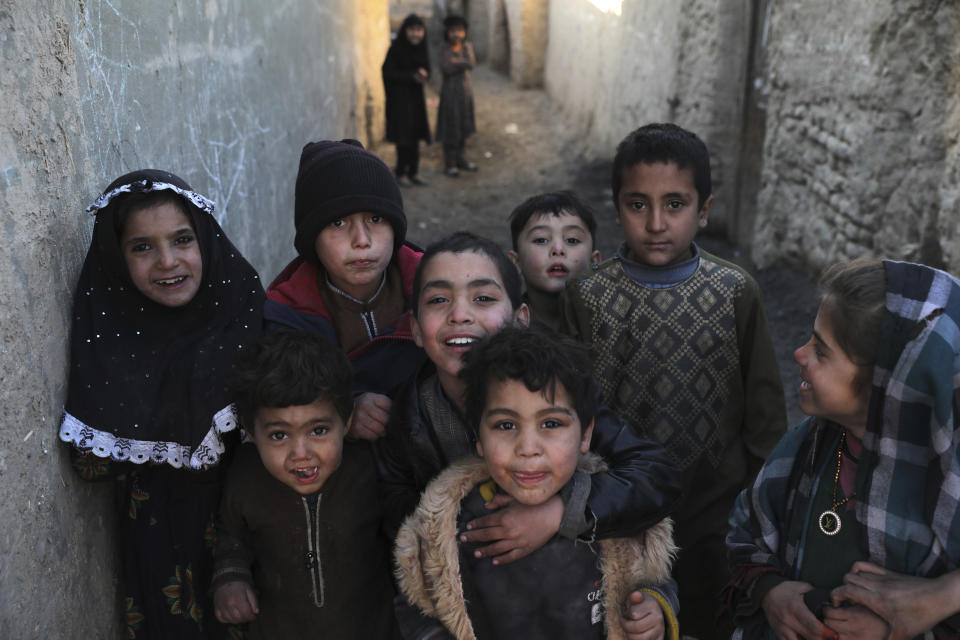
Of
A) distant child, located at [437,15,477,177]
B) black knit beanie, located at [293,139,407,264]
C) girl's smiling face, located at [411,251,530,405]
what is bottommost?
distant child, located at [437,15,477,177]

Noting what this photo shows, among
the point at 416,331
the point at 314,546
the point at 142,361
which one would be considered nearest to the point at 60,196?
the point at 142,361

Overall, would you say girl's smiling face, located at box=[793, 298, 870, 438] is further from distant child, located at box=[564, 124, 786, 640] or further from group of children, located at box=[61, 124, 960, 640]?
distant child, located at box=[564, 124, 786, 640]

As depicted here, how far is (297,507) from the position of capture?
197cm

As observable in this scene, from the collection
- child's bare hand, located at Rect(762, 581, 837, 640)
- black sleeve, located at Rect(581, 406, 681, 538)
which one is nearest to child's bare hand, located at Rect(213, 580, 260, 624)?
black sleeve, located at Rect(581, 406, 681, 538)

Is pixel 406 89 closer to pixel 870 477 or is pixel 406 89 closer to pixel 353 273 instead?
pixel 353 273

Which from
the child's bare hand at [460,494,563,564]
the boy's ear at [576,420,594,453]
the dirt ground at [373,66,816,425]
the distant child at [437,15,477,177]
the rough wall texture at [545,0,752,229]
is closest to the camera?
the child's bare hand at [460,494,563,564]

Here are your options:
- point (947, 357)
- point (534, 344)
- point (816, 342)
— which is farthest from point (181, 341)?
point (947, 357)

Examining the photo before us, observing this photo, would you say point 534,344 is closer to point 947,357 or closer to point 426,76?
point 947,357

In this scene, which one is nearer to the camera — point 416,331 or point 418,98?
point 416,331

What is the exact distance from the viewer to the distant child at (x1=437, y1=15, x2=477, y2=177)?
10.2 meters

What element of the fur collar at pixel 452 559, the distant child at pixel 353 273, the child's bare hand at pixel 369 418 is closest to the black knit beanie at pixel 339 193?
the distant child at pixel 353 273

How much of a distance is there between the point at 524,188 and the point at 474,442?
7812 mm

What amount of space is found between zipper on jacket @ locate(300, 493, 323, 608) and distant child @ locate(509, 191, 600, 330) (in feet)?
3.47

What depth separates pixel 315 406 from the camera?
1.92 m
